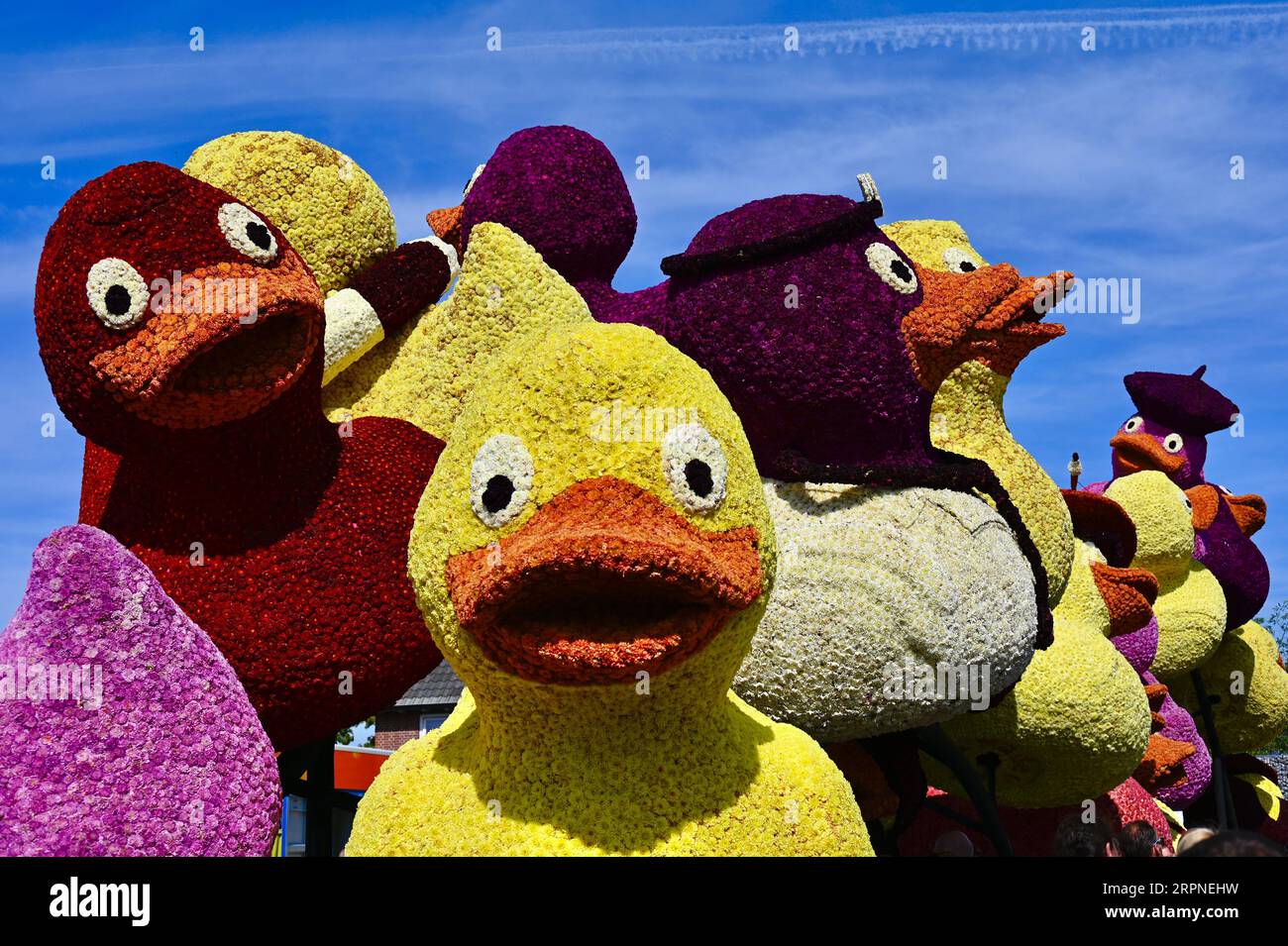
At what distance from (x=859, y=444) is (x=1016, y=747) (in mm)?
→ 2021

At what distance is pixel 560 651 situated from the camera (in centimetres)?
293

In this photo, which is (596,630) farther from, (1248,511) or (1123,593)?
(1248,511)

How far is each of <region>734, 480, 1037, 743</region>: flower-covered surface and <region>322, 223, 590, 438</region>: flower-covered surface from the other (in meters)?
1.07

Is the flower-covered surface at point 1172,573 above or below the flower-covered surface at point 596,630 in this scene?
below

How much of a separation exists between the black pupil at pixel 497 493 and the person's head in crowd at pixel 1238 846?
1.62 metres

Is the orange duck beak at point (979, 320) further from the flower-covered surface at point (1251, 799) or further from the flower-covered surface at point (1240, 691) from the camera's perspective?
the flower-covered surface at point (1251, 799)

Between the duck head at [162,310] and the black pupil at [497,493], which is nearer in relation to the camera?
the black pupil at [497,493]

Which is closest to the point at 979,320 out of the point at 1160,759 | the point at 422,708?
the point at 1160,759

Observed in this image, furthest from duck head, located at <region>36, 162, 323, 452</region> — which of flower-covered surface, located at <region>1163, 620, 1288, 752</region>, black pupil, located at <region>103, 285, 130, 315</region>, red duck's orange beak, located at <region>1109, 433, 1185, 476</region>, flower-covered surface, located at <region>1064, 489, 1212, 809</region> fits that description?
flower-covered surface, located at <region>1163, 620, 1288, 752</region>

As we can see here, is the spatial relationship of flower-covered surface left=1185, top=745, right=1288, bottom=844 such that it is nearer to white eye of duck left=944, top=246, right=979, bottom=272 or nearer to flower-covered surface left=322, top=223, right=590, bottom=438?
white eye of duck left=944, top=246, right=979, bottom=272

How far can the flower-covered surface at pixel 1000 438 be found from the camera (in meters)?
5.19

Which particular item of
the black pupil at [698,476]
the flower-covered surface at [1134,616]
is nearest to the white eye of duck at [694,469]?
the black pupil at [698,476]

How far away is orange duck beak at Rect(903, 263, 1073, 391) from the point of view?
4.84m
